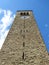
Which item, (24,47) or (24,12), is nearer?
(24,47)

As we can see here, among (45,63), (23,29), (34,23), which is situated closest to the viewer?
(45,63)

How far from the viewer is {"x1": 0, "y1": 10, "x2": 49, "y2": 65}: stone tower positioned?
72.6 feet

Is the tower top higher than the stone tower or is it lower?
higher

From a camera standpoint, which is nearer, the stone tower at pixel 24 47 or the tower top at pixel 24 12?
the stone tower at pixel 24 47

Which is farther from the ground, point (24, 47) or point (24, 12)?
point (24, 12)

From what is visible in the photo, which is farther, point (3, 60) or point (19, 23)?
point (19, 23)

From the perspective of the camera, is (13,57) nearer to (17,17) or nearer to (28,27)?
(28,27)

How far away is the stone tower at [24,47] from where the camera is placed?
22.1 m

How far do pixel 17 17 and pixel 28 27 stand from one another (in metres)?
4.65

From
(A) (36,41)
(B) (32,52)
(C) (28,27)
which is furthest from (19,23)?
(B) (32,52)

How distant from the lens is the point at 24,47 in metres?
24.1

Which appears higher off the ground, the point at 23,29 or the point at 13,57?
the point at 23,29

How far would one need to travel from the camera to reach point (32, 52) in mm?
23234

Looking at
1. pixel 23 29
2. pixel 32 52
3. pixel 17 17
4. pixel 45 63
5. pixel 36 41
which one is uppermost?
pixel 17 17
